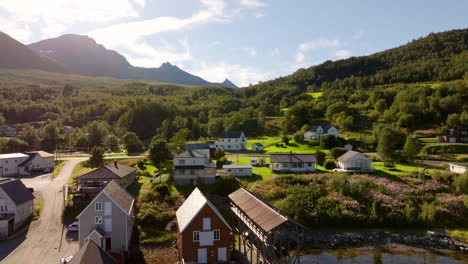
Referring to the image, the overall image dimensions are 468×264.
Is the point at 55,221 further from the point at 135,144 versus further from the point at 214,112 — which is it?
the point at 214,112

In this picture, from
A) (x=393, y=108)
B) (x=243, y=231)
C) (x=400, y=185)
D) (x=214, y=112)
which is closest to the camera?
(x=243, y=231)

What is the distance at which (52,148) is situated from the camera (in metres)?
79.4

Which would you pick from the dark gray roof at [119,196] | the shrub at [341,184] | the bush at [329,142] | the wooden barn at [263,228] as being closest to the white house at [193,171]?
the dark gray roof at [119,196]

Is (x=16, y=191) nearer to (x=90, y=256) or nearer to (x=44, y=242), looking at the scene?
(x=44, y=242)

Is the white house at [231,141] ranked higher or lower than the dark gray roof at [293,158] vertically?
higher

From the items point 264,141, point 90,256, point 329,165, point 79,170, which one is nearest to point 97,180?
point 79,170

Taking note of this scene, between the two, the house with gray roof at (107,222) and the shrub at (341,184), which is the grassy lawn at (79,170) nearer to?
the house with gray roof at (107,222)

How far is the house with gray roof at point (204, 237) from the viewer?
82.8 ft

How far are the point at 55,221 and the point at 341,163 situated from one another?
40620 mm

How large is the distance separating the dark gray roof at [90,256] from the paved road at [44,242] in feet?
30.1

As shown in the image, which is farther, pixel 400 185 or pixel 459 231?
pixel 400 185

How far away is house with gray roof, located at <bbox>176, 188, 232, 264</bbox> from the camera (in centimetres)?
2524

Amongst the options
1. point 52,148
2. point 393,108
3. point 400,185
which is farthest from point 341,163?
point 52,148

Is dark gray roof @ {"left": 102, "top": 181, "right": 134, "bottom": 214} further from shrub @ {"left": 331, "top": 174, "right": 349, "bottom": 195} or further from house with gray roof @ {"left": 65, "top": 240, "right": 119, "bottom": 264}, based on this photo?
shrub @ {"left": 331, "top": 174, "right": 349, "bottom": 195}
